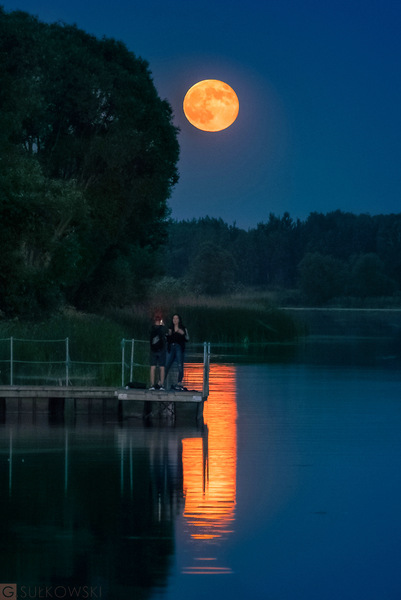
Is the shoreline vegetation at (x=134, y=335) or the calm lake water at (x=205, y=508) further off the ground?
the shoreline vegetation at (x=134, y=335)

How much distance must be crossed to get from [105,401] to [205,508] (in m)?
11.2

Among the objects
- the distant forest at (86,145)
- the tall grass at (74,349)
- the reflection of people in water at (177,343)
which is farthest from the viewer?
the distant forest at (86,145)

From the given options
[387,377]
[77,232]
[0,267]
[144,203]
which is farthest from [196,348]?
[0,267]

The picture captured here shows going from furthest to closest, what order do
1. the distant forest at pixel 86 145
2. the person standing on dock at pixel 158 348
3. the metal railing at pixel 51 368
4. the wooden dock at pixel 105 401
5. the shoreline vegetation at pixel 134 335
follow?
the distant forest at pixel 86 145 < the shoreline vegetation at pixel 134 335 < the metal railing at pixel 51 368 < the person standing on dock at pixel 158 348 < the wooden dock at pixel 105 401

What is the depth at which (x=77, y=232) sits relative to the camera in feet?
144

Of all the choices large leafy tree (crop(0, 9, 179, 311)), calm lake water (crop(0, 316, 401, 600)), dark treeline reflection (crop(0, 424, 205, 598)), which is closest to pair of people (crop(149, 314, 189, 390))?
calm lake water (crop(0, 316, 401, 600))

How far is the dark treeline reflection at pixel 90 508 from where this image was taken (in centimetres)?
1055

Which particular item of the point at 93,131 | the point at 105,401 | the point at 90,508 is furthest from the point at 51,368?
the point at 93,131

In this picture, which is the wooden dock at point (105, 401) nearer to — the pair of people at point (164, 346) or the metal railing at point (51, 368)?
the pair of people at point (164, 346)

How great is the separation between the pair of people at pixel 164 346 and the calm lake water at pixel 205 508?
152 cm

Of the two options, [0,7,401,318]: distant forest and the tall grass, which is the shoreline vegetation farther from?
[0,7,401,318]: distant forest

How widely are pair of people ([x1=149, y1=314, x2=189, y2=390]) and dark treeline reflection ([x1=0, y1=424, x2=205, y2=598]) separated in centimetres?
350

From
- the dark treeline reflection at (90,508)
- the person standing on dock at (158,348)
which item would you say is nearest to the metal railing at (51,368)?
the person standing on dock at (158,348)

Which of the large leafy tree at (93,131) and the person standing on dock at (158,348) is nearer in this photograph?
the person standing on dock at (158,348)
